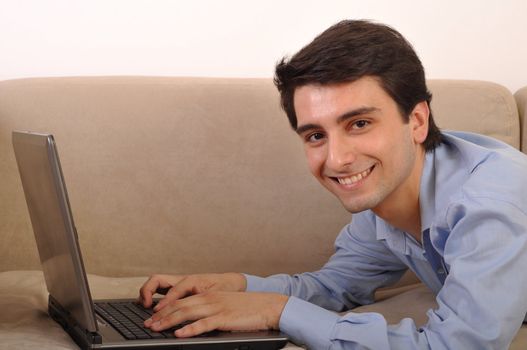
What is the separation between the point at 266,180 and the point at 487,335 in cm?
91

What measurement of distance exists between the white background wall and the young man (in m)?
0.78

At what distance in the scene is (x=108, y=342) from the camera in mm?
1374

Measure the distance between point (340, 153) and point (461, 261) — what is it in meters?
0.28

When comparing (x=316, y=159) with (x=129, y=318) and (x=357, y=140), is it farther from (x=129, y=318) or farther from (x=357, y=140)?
(x=129, y=318)

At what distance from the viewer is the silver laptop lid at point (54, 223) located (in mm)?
1305

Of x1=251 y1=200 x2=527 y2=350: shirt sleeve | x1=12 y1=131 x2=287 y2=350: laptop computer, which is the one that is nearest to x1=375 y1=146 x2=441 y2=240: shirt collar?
x1=251 y1=200 x2=527 y2=350: shirt sleeve

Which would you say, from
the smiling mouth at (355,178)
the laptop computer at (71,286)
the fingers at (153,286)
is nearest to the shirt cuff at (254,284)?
the fingers at (153,286)

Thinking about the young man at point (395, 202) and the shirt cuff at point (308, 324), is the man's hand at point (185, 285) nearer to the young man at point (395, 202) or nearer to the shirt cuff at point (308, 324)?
the young man at point (395, 202)

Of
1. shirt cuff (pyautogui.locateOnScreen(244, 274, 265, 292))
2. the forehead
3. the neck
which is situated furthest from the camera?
shirt cuff (pyautogui.locateOnScreen(244, 274, 265, 292))

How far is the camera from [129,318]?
5.20 ft

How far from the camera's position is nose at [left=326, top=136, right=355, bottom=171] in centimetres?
151

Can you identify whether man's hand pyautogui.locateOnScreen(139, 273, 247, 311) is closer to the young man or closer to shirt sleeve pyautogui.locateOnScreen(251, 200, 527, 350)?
the young man

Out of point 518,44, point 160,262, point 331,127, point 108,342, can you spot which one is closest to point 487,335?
point 331,127

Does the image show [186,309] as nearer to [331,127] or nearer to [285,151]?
[331,127]
